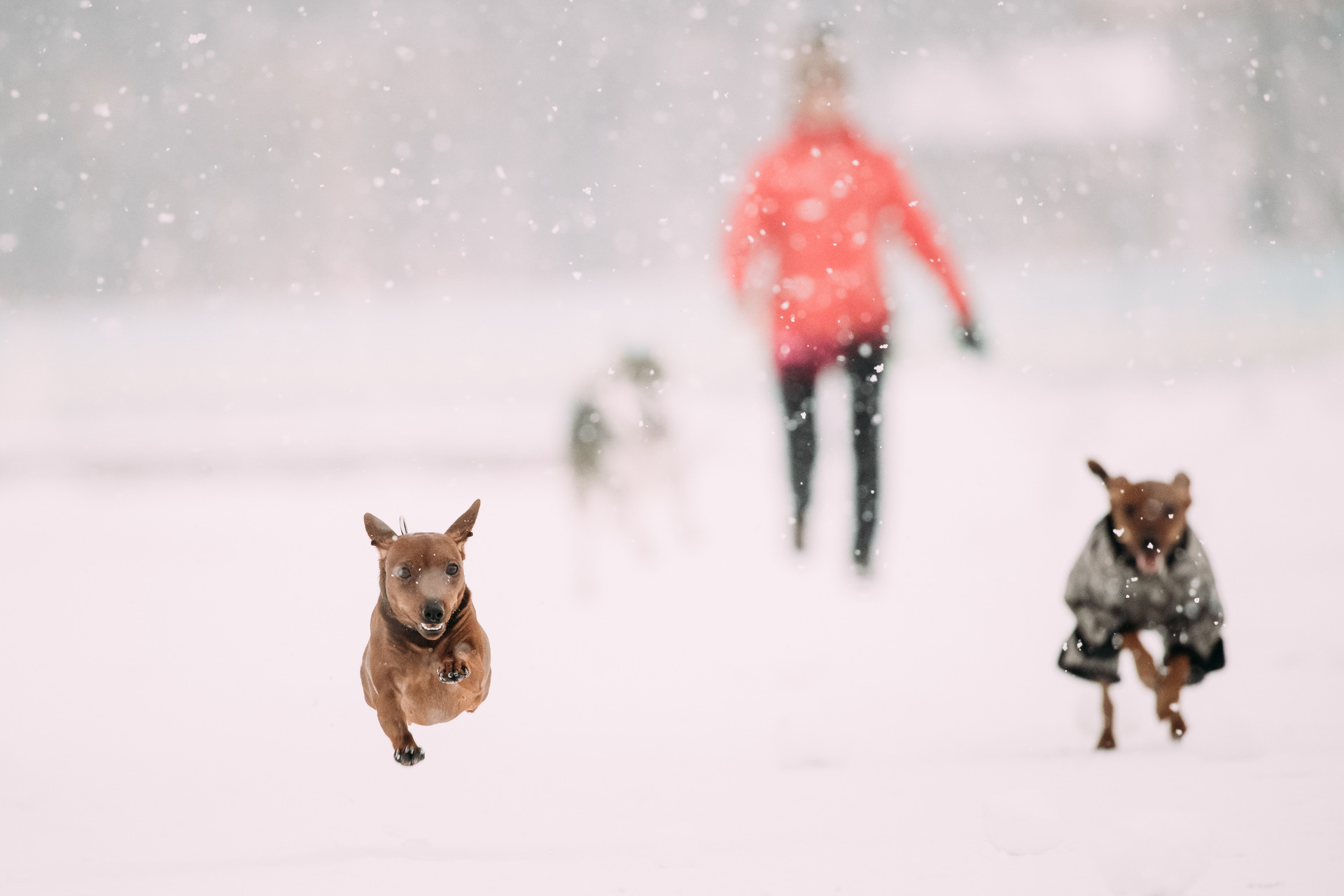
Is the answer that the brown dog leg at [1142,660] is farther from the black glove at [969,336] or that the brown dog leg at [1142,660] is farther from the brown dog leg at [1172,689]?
the black glove at [969,336]

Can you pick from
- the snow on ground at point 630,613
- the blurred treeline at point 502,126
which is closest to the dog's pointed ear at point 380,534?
the snow on ground at point 630,613

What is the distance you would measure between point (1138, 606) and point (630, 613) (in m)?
1.18

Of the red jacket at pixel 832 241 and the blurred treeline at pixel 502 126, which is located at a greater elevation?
the blurred treeline at pixel 502 126

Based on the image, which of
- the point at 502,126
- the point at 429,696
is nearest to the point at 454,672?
Result: the point at 429,696

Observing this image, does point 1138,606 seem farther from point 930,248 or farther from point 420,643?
point 930,248

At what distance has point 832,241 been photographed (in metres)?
2.28

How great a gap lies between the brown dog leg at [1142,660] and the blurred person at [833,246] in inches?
36.7

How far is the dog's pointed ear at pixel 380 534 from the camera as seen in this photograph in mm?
1047

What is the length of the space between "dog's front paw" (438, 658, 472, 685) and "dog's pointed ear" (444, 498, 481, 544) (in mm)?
130

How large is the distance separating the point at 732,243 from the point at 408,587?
1.46m

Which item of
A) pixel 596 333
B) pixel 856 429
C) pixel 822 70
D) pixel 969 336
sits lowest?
pixel 856 429

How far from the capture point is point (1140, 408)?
295 cm

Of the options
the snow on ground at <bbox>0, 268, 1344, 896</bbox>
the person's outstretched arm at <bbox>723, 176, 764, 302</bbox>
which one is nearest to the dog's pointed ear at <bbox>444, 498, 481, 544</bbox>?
the snow on ground at <bbox>0, 268, 1344, 896</bbox>

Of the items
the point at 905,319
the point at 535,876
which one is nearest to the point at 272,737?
the point at 535,876
